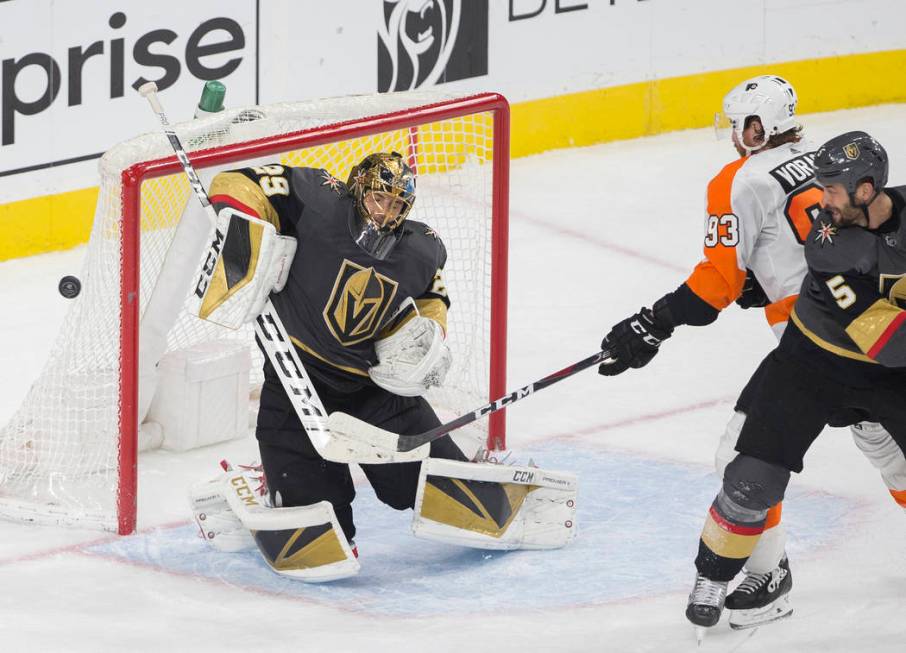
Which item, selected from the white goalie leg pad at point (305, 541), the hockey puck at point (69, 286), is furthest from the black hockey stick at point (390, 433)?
the hockey puck at point (69, 286)

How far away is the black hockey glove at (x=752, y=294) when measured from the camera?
4.05 meters

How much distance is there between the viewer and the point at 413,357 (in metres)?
4.15

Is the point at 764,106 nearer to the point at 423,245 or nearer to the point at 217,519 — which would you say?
the point at 423,245

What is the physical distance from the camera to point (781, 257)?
3920 mm

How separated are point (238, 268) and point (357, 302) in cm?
29

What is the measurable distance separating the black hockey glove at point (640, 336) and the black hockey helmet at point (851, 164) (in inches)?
20.0

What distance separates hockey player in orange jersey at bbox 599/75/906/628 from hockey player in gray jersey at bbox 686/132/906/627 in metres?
0.14

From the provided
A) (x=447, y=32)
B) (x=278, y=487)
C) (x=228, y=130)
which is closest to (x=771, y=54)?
(x=447, y=32)

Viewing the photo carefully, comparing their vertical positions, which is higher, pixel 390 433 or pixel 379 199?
pixel 379 199

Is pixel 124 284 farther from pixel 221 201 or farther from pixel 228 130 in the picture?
pixel 228 130

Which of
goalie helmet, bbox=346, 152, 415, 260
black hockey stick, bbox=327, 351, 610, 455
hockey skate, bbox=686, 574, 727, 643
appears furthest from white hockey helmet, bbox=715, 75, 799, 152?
hockey skate, bbox=686, 574, 727, 643

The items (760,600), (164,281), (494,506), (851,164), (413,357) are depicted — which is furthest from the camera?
(164,281)

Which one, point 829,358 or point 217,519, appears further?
point 217,519

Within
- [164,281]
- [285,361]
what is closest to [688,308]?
[285,361]
